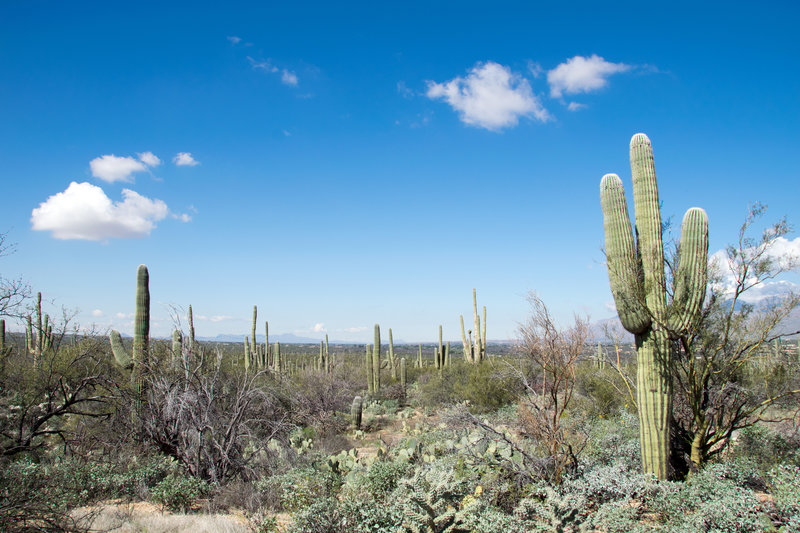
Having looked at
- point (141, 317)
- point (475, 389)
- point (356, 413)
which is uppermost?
point (141, 317)

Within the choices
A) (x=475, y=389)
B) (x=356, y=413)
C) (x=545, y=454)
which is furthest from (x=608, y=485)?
(x=475, y=389)

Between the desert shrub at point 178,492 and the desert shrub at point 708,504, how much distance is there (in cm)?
704

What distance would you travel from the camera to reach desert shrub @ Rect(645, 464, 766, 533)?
5586 mm

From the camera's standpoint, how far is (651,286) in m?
7.67

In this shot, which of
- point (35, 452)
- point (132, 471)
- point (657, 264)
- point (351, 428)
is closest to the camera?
point (657, 264)

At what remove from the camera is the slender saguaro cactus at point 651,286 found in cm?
751

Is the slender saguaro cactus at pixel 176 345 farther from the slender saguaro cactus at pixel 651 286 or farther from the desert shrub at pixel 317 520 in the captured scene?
the slender saguaro cactus at pixel 651 286

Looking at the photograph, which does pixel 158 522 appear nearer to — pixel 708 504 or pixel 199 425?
pixel 199 425

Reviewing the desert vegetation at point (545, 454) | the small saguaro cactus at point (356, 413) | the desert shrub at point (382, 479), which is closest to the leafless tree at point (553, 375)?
the desert vegetation at point (545, 454)

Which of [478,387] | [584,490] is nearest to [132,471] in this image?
[584,490]

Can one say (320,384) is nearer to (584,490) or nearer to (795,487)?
(584,490)

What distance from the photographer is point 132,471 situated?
8.87m

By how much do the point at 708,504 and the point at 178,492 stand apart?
7704 mm

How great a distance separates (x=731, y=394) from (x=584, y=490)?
323cm
